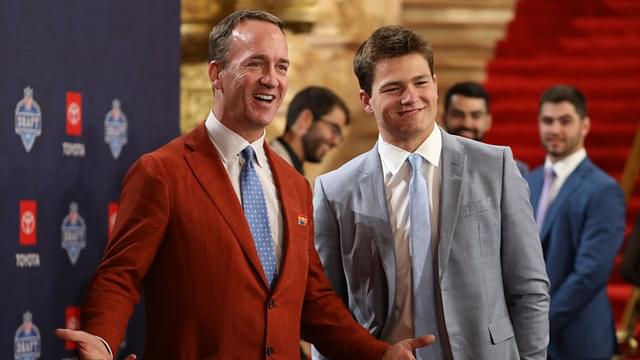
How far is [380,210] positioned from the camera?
13.1ft

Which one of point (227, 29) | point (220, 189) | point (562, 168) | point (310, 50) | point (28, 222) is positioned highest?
point (310, 50)

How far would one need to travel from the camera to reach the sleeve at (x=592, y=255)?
6.27 meters

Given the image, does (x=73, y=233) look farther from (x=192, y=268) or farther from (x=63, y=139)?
(x=192, y=268)

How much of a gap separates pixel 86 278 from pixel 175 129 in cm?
81

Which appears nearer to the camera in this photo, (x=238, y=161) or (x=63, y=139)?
(x=238, y=161)

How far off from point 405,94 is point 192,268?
813mm

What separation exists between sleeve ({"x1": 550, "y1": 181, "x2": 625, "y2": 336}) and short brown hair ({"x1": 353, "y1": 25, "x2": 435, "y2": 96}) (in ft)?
8.58

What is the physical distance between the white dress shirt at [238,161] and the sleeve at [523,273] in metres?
0.69

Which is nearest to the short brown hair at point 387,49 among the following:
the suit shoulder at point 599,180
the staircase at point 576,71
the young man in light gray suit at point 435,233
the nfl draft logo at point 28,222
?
the young man in light gray suit at point 435,233

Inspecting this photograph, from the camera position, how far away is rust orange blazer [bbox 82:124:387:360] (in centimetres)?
351

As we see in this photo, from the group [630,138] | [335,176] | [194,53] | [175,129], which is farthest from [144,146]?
[630,138]

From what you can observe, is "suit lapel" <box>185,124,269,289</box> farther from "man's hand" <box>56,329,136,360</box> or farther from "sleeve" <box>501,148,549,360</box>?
"sleeve" <box>501,148,549,360</box>

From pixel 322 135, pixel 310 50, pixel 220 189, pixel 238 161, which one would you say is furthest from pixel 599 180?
pixel 310 50

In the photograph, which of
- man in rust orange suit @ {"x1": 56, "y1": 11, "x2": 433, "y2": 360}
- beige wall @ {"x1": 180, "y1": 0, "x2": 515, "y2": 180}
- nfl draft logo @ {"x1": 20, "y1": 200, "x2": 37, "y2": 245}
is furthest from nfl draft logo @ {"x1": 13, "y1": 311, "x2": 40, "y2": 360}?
beige wall @ {"x1": 180, "y1": 0, "x2": 515, "y2": 180}
